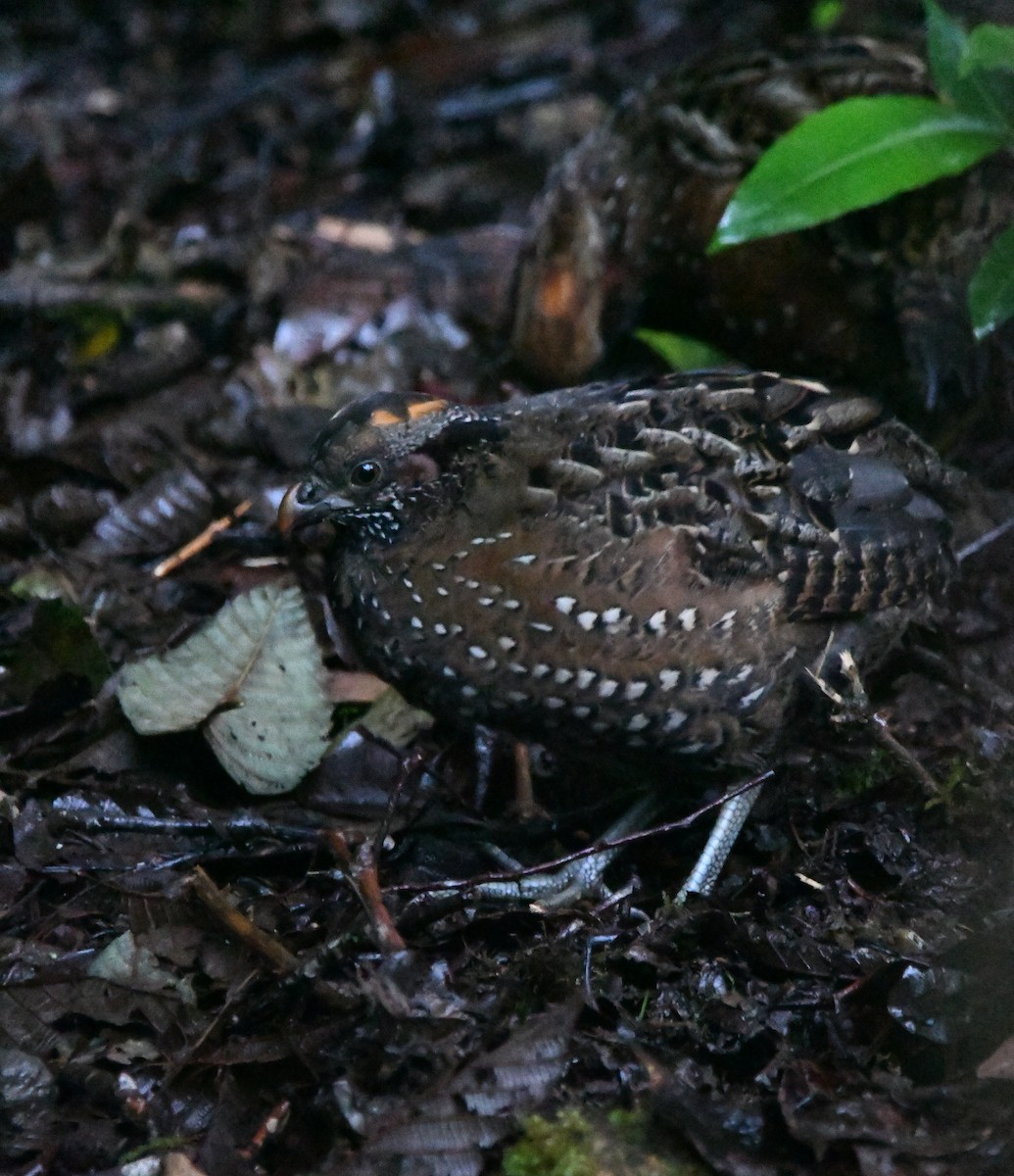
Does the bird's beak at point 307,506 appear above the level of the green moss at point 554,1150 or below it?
above

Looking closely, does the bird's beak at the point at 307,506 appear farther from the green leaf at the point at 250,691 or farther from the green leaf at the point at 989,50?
the green leaf at the point at 989,50

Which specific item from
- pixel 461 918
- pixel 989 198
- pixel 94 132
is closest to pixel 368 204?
pixel 94 132

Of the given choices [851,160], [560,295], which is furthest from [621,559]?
[560,295]

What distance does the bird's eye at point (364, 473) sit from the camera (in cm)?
366

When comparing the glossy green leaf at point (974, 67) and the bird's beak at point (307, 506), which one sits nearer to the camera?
the bird's beak at point (307, 506)

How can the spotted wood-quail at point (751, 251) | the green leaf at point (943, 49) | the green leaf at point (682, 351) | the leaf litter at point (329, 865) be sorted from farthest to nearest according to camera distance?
the green leaf at point (682, 351), the spotted wood-quail at point (751, 251), the green leaf at point (943, 49), the leaf litter at point (329, 865)

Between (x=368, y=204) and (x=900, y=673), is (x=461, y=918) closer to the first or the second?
(x=900, y=673)

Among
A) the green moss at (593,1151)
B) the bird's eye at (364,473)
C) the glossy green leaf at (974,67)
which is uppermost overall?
the glossy green leaf at (974,67)

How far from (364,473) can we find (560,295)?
1917mm

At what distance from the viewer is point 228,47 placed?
28.3 ft

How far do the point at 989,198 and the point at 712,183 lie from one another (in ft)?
3.33

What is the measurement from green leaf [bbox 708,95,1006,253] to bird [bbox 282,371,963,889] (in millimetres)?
653

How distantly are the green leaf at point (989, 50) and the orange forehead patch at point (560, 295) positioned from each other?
171cm

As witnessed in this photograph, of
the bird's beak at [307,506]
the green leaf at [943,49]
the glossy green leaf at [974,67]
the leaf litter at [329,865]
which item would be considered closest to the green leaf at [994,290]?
the glossy green leaf at [974,67]
